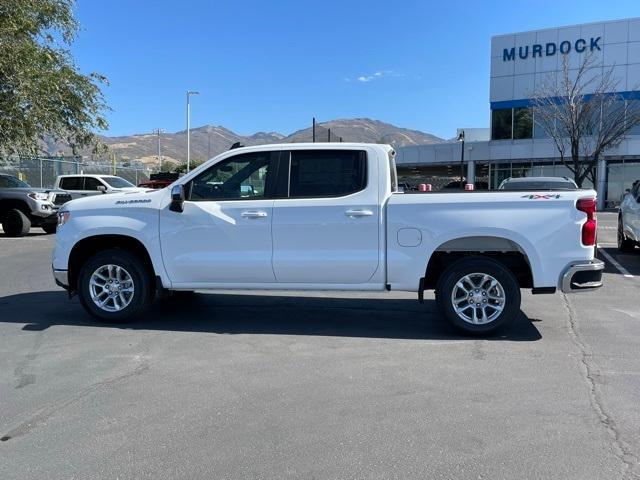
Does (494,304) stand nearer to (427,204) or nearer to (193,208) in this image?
(427,204)

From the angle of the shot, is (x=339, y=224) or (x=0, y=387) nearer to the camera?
(x=0, y=387)

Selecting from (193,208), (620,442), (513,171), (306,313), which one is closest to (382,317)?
(306,313)

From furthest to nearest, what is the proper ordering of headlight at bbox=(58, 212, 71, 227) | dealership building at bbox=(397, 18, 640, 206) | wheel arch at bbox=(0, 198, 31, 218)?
dealership building at bbox=(397, 18, 640, 206) → wheel arch at bbox=(0, 198, 31, 218) → headlight at bbox=(58, 212, 71, 227)

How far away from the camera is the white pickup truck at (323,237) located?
19.2 feet

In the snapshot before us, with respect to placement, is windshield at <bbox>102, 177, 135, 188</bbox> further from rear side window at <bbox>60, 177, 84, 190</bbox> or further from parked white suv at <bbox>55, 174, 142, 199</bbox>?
rear side window at <bbox>60, 177, 84, 190</bbox>

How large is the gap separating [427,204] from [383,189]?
497 millimetres

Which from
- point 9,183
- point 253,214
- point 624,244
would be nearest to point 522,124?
point 624,244

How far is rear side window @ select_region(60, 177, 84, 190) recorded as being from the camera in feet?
65.8

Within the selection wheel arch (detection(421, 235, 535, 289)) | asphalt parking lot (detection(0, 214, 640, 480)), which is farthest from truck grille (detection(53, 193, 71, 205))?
wheel arch (detection(421, 235, 535, 289))

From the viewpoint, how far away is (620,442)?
3.64 metres

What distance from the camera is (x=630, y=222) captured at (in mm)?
11953

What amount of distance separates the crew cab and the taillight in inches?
255

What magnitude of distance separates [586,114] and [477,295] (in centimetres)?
2501

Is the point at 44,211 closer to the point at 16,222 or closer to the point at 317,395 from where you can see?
the point at 16,222
